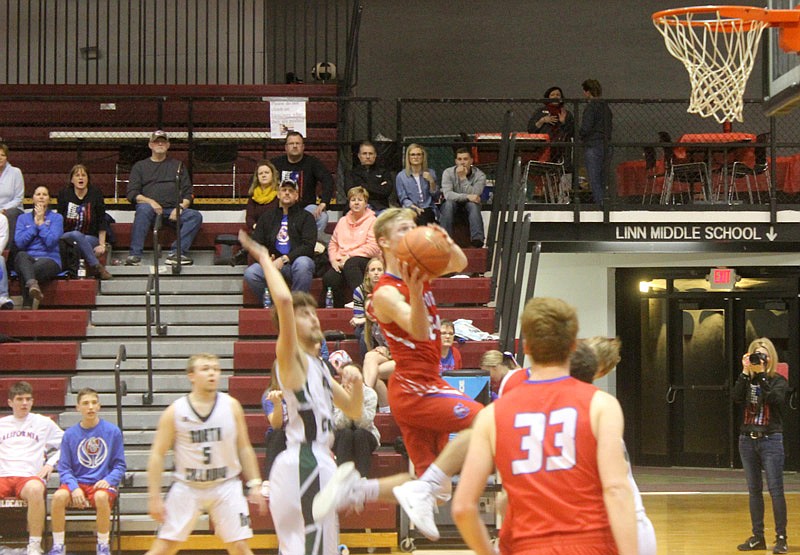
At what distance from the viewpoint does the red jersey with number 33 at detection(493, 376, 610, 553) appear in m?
3.65

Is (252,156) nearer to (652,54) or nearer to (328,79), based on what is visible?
(328,79)

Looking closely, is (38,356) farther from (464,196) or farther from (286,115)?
(464,196)

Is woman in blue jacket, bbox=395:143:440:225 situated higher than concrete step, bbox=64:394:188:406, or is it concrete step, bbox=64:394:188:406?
woman in blue jacket, bbox=395:143:440:225

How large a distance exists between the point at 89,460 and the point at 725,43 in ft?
19.4

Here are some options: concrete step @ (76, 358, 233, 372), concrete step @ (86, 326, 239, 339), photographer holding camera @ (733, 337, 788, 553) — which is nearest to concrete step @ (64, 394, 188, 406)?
concrete step @ (76, 358, 233, 372)

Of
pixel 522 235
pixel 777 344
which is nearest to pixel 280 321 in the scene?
pixel 522 235

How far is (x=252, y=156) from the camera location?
1510cm

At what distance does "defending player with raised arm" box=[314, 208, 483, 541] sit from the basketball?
0.07 meters

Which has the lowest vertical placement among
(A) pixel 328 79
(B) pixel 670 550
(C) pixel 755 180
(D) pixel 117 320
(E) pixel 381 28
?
(B) pixel 670 550

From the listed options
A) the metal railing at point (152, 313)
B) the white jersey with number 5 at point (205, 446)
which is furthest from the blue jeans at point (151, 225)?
the white jersey with number 5 at point (205, 446)

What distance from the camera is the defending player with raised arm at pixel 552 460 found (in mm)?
3613

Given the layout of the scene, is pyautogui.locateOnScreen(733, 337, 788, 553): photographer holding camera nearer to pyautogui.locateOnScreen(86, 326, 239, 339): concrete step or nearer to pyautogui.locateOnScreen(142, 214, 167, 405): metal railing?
pyautogui.locateOnScreen(86, 326, 239, 339): concrete step

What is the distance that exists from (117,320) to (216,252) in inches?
57.6

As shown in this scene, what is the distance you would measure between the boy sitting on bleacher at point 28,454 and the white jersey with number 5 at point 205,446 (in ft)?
8.70
